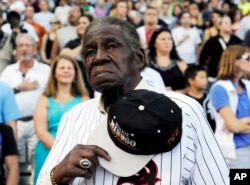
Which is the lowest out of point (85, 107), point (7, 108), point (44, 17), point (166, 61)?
point (85, 107)

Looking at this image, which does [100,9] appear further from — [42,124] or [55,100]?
[42,124]

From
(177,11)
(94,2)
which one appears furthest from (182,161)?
(94,2)

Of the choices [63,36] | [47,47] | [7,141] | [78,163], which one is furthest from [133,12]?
[78,163]

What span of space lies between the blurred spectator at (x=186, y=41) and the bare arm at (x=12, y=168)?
5.84 m

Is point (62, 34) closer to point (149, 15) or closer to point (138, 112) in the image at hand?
point (149, 15)

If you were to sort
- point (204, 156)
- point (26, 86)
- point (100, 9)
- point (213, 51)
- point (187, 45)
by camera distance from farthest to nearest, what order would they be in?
1. point (100, 9)
2. point (187, 45)
3. point (213, 51)
4. point (26, 86)
5. point (204, 156)

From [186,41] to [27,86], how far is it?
4509 millimetres

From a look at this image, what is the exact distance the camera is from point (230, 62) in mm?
5707

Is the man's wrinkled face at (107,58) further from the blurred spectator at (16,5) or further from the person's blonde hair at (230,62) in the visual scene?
the blurred spectator at (16,5)

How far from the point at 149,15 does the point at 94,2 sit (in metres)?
7.33

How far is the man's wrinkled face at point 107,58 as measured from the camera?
2320 millimetres

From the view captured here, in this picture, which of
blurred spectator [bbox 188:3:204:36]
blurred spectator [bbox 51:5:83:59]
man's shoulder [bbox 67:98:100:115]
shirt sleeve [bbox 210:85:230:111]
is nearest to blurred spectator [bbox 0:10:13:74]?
blurred spectator [bbox 51:5:83:59]

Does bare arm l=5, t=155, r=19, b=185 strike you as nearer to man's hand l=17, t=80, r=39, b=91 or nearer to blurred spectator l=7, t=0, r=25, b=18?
man's hand l=17, t=80, r=39, b=91

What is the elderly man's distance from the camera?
7.09 feet
